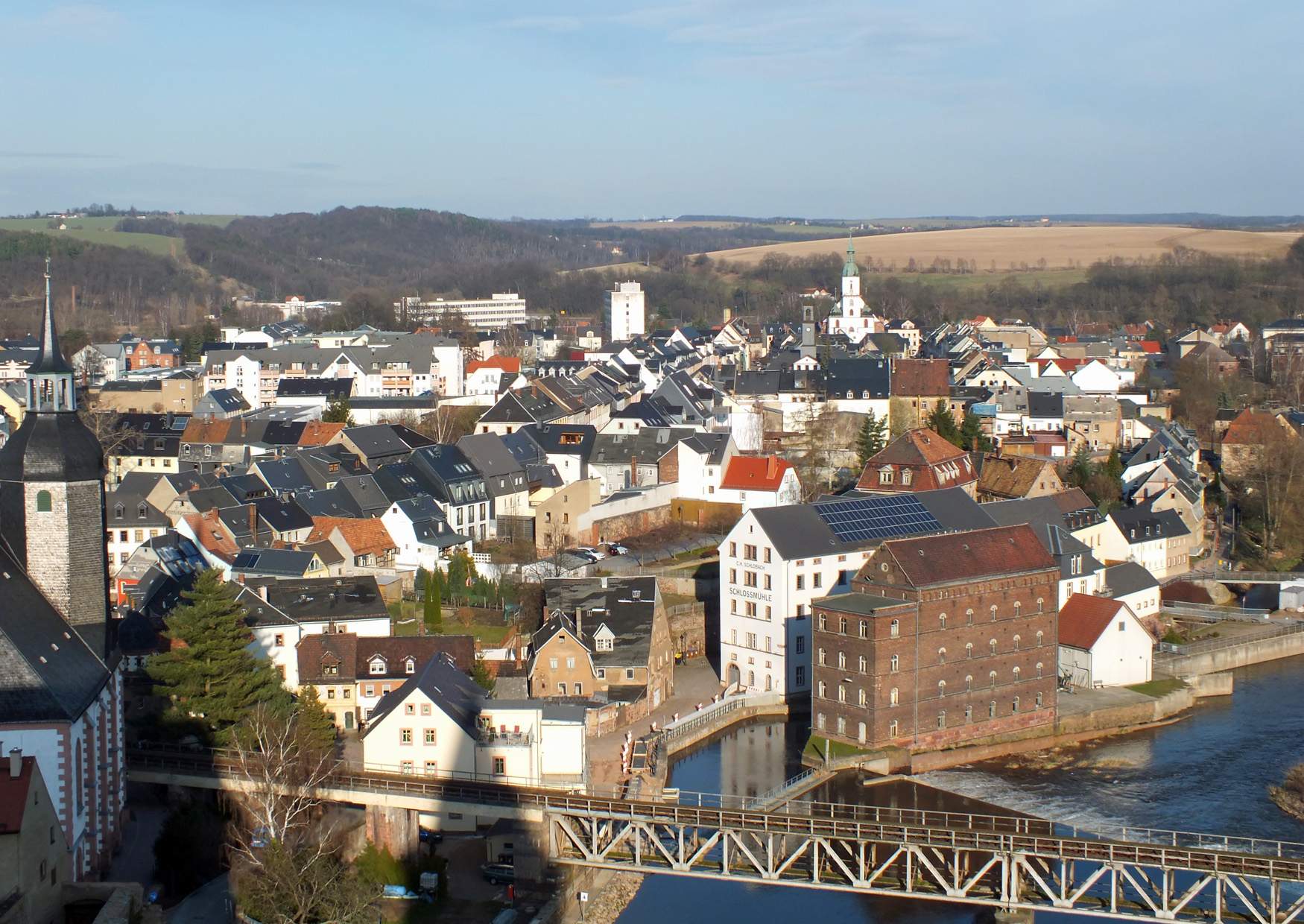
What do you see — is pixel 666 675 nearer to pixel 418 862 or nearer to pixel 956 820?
pixel 956 820

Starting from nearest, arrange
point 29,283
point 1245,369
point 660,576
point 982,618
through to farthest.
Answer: point 982,618 < point 660,576 < point 1245,369 < point 29,283

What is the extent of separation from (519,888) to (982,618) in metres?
12.3

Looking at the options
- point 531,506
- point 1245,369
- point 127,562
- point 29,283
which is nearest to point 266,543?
point 127,562

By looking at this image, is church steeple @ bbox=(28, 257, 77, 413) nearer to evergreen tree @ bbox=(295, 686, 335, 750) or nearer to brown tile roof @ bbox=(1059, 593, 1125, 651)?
evergreen tree @ bbox=(295, 686, 335, 750)

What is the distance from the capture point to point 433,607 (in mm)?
36719

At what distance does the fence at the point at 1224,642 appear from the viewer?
38062 mm

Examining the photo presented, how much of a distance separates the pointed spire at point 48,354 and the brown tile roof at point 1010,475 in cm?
2941

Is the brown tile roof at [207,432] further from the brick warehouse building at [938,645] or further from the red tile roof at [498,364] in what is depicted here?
the brick warehouse building at [938,645]

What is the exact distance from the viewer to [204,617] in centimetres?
2753

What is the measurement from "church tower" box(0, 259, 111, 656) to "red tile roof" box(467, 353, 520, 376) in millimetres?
47775

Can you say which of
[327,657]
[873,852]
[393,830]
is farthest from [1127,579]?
[393,830]

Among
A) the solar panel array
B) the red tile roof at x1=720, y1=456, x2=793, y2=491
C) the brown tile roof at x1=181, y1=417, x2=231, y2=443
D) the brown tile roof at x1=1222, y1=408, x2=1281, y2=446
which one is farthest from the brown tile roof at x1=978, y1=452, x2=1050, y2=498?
the brown tile roof at x1=181, y1=417, x2=231, y2=443

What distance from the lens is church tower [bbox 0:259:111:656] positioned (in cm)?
2450

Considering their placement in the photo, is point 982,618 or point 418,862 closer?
point 418,862
